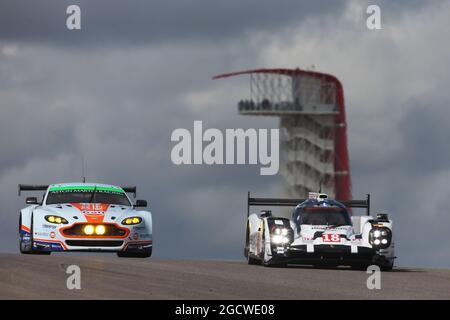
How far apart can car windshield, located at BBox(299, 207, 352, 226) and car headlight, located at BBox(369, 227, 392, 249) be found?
1.16m

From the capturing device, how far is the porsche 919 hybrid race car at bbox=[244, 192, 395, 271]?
23.0 meters

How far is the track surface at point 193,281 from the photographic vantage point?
15.8 metres

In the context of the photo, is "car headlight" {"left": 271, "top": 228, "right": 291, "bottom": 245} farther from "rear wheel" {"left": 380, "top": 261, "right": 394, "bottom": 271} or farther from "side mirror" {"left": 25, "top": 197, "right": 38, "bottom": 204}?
"side mirror" {"left": 25, "top": 197, "right": 38, "bottom": 204}

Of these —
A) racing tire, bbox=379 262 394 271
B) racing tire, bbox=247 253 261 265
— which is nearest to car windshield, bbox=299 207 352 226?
racing tire, bbox=379 262 394 271

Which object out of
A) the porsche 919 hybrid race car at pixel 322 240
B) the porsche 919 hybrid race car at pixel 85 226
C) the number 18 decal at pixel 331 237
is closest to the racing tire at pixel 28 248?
the porsche 919 hybrid race car at pixel 85 226

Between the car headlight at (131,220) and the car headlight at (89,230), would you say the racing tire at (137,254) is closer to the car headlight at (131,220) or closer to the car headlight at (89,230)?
the car headlight at (131,220)

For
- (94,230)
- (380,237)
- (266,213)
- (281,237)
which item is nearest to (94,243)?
(94,230)

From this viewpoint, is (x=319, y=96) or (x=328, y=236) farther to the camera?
(x=319, y=96)

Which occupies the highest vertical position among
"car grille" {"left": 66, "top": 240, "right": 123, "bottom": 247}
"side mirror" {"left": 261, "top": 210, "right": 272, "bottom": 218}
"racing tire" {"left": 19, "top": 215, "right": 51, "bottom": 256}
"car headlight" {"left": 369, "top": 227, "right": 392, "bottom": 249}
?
"side mirror" {"left": 261, "top": 210, "right": 272, "bottom": 218}

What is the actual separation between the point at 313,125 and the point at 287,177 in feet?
20.8

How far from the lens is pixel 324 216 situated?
2430 cm

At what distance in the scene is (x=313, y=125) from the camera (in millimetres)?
121875
